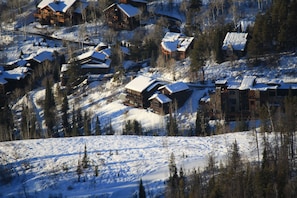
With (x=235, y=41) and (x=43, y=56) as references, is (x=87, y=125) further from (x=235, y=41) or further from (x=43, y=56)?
(x=43, y=56)

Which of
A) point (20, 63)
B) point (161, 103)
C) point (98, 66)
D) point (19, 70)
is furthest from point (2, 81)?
point (161, 103)

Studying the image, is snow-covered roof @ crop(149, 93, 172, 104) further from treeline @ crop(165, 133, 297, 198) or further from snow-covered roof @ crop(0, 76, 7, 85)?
snow-covered roof @ crop(0, 76, 7, 85)

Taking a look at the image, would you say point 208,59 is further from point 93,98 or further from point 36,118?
point 36,118

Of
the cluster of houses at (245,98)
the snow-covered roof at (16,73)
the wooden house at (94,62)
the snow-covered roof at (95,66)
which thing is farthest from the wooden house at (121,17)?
the cluster of houses at (245,98)

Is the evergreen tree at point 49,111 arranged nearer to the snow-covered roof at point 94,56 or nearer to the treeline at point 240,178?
the snow-covered roof at point 94,56

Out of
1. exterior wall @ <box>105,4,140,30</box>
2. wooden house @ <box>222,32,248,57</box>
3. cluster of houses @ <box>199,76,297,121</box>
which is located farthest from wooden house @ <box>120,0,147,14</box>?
cluster of houses @ <box>199,76,297,121</box>

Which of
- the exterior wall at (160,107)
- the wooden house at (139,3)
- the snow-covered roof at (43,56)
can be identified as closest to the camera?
the exterior wall at (160,107)
